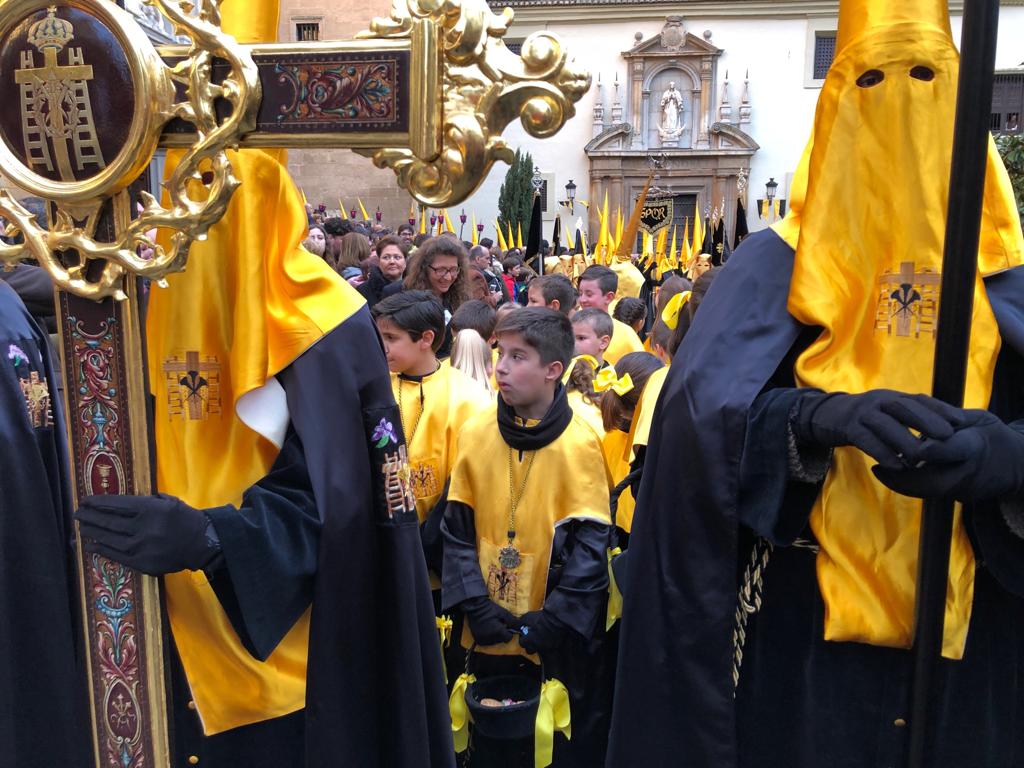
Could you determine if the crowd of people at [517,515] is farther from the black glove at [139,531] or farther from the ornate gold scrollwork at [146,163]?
the ornate gold scrollwork at [146,163]

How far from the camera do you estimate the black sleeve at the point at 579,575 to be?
291 centimetres

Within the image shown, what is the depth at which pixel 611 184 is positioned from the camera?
3108cm

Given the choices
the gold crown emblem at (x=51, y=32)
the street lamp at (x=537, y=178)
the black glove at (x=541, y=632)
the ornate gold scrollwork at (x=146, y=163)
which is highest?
the street lamp at (x=537, y=178)

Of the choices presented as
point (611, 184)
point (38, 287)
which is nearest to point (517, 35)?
point (611, 184)

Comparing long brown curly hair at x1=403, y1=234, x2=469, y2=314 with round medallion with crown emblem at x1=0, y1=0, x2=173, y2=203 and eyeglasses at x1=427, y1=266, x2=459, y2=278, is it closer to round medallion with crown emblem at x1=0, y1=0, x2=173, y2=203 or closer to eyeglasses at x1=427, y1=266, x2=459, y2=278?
eyeglasses at x1=427, y1=266, x2=459, y2=278

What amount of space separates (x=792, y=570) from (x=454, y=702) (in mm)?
1373

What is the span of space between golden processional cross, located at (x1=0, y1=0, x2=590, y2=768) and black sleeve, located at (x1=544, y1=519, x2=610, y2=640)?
1.50m

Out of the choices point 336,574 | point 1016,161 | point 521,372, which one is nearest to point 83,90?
point 336,574

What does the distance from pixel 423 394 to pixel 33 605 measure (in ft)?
4.96

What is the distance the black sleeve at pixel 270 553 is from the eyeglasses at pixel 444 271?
11.0ft

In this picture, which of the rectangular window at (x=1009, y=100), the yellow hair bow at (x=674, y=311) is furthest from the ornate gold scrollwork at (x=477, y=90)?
the rectangular window at (x=1009, y=100)

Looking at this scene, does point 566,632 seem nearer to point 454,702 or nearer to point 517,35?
point 454,702

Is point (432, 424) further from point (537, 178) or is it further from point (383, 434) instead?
point (537, 178)

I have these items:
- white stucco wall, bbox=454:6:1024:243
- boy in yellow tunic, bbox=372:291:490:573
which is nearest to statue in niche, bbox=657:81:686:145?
Result: white stucco wall, bbox=454:6:1024:243
